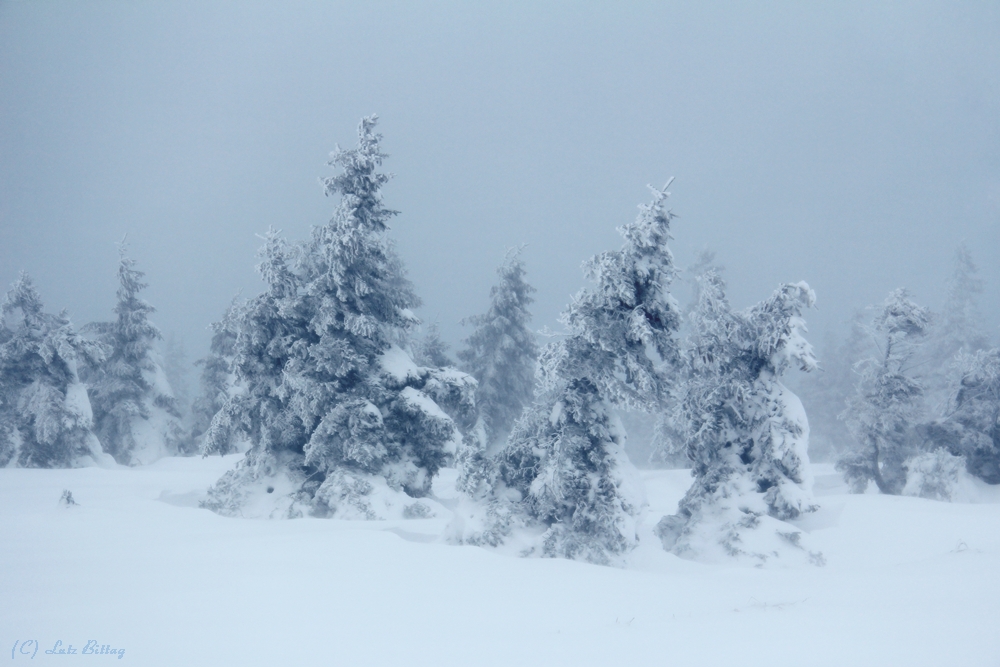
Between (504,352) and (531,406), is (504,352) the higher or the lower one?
the higher one

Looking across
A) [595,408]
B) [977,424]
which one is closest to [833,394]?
[977,424]

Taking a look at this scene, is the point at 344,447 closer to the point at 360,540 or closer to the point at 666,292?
the point at 360,540

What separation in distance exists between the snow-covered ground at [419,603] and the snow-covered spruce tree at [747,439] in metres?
1.44

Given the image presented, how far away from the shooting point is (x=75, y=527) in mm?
11656

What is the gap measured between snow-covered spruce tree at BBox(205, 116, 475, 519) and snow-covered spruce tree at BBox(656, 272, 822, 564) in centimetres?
682

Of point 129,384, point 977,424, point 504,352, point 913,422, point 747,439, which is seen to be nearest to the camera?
point 747,439

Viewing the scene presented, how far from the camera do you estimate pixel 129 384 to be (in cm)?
3353

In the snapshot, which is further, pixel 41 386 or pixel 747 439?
pixel 41 386

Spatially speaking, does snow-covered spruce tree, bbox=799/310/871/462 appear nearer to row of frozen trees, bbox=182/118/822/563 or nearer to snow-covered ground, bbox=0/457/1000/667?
row of frozen trees, bbox=182/118/822/563

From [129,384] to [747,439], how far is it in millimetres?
32513

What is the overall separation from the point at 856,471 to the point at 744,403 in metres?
15.9

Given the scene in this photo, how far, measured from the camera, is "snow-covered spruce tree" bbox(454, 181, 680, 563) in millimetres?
12633

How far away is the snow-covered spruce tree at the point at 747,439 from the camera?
48.2ft

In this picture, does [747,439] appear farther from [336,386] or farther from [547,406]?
[336,386]
